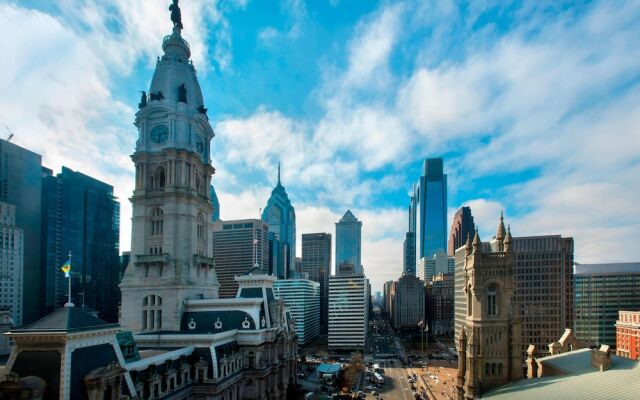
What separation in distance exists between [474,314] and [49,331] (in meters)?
52.0

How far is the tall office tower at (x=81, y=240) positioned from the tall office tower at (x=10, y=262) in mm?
25832

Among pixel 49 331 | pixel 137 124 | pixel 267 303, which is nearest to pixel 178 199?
pixel 137 124

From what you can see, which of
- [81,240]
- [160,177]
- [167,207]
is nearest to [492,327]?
[167,207]

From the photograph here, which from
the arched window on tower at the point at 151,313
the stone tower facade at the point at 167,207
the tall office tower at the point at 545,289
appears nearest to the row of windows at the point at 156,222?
the stone tower facade at the point at 167,207

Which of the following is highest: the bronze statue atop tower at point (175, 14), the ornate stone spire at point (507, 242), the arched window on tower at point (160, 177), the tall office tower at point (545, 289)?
the bronze statue atop tower at point (175, 14)

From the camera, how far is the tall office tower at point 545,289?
13538 cm

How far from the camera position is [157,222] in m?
72.1

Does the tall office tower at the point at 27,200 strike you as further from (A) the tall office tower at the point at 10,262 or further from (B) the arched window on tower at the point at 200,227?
(B) the arched window on tower at the point at 200,227

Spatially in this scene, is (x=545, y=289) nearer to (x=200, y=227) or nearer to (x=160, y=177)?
(x=200, y=227)

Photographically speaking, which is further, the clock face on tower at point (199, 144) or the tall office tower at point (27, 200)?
the tall office tower at point (27, 200)

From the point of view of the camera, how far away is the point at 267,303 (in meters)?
70.8

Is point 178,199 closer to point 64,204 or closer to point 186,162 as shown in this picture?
point 186,162

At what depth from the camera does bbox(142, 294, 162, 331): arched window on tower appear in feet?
221

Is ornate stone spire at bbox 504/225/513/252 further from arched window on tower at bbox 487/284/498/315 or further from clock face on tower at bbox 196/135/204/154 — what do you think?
clock face on tower at bbox 196/135/204/154
